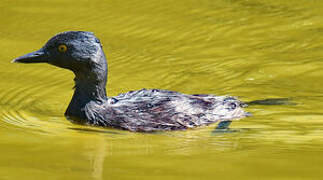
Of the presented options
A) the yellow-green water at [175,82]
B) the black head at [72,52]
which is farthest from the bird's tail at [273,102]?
the black head at [72,52]

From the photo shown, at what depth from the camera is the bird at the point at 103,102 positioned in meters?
8.51

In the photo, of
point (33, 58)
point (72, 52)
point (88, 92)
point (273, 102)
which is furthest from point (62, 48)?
point (273, 102)

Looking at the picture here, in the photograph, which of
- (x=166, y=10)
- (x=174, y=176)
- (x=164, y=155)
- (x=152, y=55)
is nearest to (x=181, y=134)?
(x=164, y=155)

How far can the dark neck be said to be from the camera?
28.8 ft

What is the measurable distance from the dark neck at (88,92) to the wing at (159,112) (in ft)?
0.47

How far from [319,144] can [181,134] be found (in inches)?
65.1

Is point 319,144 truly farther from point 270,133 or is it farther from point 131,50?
point 131,50

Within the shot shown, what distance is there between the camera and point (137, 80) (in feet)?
35.1

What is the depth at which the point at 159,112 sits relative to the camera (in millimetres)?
8594

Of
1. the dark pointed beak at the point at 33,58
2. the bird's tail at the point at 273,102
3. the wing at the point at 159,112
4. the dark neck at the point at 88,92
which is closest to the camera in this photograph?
the wing at the point at 159,112

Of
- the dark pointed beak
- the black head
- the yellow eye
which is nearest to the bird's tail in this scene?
the black head

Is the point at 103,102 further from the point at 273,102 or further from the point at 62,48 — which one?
the point at 273,102

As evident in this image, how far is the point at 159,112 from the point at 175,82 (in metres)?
2.10

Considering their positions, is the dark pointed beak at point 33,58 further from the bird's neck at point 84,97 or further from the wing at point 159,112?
the wing at point 159,112
